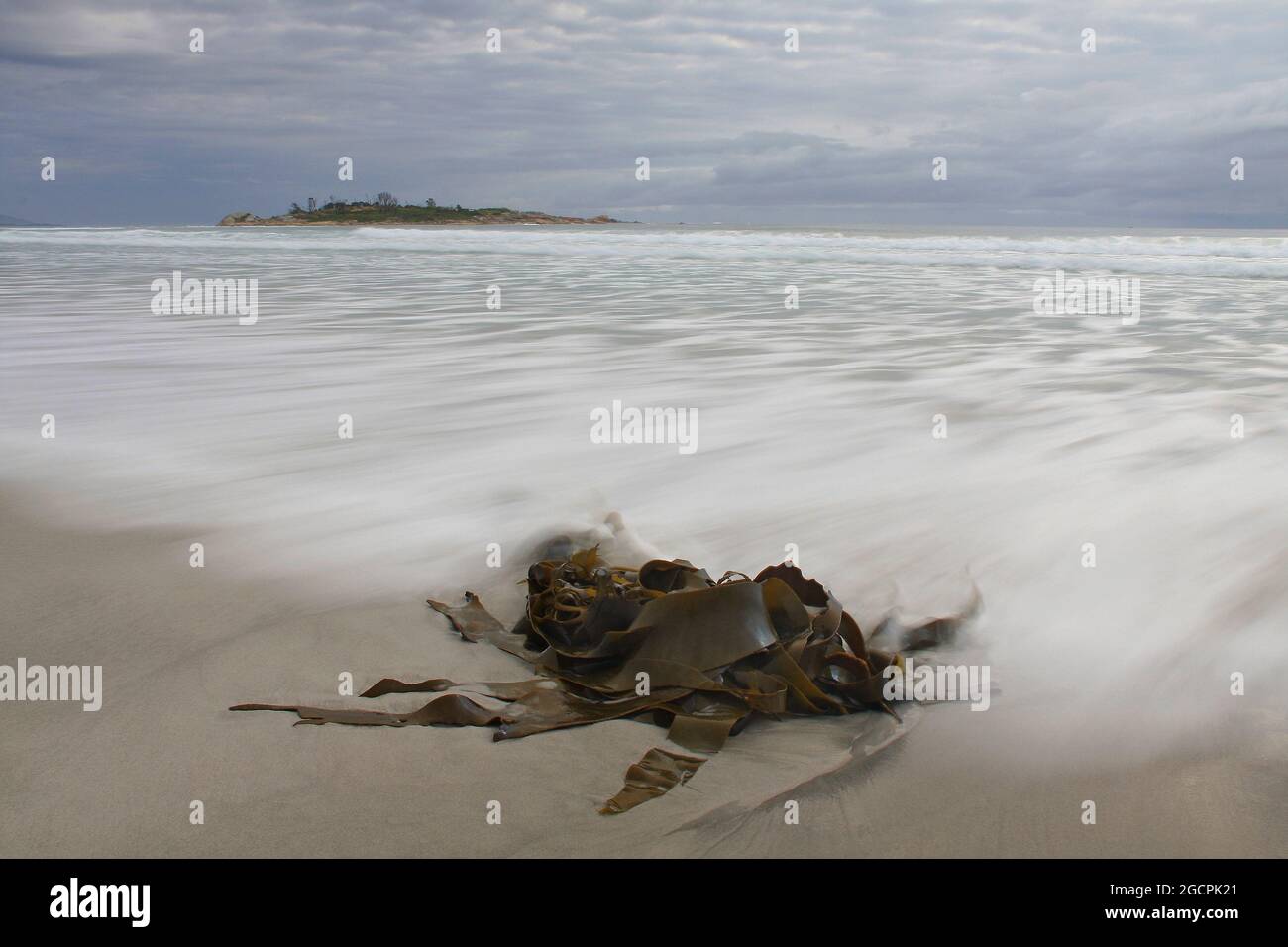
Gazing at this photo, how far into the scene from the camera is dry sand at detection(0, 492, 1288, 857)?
141cm

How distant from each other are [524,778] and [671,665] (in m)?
0.39

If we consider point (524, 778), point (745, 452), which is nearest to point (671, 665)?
point (524, 778)

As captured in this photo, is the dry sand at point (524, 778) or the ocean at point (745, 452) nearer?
the dry sand at point (524, 778)

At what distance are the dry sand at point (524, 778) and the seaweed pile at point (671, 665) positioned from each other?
39 millimetres

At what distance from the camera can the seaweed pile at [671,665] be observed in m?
1.71

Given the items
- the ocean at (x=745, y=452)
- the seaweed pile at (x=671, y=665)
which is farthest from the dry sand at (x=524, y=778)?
the ocean at (x=745, y=452)

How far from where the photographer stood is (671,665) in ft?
6.02

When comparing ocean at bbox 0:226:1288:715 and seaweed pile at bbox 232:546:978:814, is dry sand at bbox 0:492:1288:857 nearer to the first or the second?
seaweed pile at bbox 232:546:978:814

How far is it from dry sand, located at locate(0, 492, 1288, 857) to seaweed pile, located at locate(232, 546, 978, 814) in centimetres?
4

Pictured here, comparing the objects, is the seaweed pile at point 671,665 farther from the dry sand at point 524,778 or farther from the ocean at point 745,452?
the ocean at point 745,452

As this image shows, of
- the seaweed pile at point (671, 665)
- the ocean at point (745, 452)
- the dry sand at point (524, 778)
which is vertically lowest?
the dry sand at point (524, 778)

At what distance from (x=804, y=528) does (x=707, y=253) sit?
18047 millimetres

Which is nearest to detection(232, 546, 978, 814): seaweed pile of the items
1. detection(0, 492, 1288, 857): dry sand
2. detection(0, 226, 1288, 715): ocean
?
detection(0, 492, 1288, 857): dry sand
